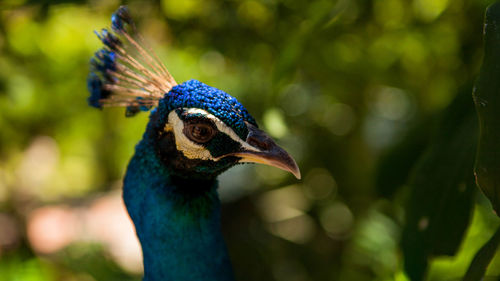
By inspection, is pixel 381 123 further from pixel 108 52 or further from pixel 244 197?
pixel 108 52

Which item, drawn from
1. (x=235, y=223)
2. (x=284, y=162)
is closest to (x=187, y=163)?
(x=284, y=162)

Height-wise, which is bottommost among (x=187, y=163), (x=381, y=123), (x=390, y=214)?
(x=390, y=214)

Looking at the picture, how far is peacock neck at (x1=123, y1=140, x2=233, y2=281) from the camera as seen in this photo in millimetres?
857

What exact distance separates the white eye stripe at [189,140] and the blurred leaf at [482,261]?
0.32 meters

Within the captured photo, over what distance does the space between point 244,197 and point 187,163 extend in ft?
4.36

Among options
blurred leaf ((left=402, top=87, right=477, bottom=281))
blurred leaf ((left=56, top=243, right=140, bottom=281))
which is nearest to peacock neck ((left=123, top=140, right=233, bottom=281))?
blurred leaf ((left=402, top=87, right=477, bottom=281))

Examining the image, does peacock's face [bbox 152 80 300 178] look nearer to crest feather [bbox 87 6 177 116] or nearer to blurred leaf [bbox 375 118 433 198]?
crest feather [bbox 87 6 177 116]

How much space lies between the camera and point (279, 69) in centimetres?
94

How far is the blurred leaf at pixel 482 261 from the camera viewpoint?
604 millimetres

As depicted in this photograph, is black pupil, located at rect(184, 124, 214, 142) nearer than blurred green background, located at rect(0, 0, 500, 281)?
Yes

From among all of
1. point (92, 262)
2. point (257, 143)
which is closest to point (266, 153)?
point (257, 143)

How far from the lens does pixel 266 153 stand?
0.73 m

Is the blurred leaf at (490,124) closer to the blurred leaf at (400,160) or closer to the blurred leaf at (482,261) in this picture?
the blurred leaf at (482,261)

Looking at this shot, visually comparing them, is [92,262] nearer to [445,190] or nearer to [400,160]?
[400,160]
